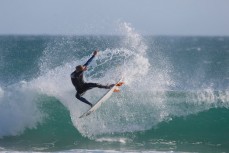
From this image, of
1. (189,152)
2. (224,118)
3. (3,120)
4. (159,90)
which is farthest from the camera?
(159,90)

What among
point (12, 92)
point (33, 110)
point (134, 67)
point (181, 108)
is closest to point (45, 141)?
point (33, 110)

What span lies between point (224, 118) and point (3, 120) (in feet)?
26.3

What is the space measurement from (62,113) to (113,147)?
364cm

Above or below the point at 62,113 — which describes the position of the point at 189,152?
below

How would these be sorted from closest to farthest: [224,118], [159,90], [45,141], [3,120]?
[45,141] → [3,120] → [224,118] → [159,90]

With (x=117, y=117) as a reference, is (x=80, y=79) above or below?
above

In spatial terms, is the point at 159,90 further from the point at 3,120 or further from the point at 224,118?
the point at 3,120

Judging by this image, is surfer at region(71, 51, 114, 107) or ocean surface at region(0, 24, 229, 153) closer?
surfer at region(71, 51, 114, 107)

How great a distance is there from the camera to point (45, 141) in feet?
52.9

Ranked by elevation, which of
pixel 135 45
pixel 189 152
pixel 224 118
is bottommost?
pixel 189 152

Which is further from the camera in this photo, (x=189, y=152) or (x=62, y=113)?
(x=62, y=113)

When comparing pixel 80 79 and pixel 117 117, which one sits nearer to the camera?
pixel 80 79

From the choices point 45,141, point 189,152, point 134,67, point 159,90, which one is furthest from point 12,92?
point 189,152

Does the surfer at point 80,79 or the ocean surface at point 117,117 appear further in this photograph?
the ocean surface at point 117,117
